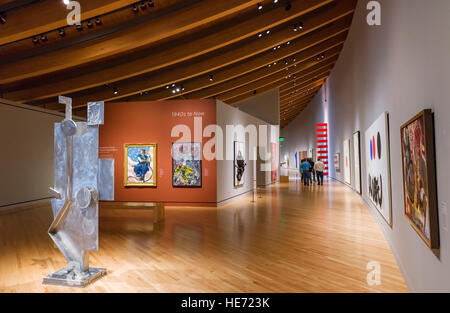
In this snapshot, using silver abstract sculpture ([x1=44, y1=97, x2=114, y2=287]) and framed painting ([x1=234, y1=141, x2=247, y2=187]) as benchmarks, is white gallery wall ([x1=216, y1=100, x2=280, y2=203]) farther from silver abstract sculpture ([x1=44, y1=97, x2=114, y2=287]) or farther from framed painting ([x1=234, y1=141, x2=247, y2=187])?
silver abstract sculpture ([x1=44, y1=97, x2=114, y2=287])

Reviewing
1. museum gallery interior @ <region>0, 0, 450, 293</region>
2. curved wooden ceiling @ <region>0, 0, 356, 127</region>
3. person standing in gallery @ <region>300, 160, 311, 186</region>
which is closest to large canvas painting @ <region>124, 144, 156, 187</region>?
museum gallery interior @ <region>0, 0, 450, 293</region>

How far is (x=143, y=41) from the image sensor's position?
830 cm

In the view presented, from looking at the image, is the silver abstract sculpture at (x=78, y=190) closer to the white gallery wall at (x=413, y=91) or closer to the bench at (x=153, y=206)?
the white gallery wall at (x=413, y=91)

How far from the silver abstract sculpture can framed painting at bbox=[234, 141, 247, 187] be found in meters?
7.78

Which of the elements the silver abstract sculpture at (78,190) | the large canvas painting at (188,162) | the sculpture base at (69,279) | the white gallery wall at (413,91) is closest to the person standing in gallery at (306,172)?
the large canvas painting at (188,162)

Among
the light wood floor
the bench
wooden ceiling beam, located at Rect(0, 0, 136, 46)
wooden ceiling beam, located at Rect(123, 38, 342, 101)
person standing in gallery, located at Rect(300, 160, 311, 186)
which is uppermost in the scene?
wooden ceiling beam, located at Rect(123, 38, 342, 101)

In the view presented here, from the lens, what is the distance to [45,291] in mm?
3523

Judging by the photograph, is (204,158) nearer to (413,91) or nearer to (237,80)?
(237,80)

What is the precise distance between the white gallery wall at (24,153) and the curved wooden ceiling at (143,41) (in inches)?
43.5

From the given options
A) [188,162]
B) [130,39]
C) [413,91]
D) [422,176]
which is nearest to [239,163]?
[188,162]

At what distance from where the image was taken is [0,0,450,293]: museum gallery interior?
3282 millimetres

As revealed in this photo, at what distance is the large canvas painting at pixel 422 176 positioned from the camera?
235 cm
